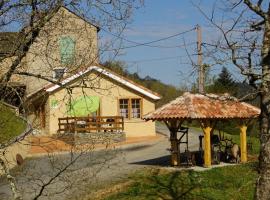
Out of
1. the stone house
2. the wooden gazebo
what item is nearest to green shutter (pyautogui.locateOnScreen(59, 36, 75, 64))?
the stone house

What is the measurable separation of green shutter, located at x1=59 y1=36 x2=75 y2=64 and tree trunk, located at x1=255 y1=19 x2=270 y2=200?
3.10 m

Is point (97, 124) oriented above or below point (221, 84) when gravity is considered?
below

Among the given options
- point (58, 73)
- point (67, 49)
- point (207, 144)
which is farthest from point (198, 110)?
point (58, 73)

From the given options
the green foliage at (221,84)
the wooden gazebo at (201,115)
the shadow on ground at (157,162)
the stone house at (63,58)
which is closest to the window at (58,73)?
the stone house at (63,58)

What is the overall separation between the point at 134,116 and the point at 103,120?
319 cm

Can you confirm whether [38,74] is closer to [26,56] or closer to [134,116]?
[26,56]

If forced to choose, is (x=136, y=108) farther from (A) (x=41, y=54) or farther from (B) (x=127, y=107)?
(A) (x=41, y=54)

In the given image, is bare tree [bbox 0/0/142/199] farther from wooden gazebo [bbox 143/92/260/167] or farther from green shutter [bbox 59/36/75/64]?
wooden gazebo [bbox 143/92/260/167]

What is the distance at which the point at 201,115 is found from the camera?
19.9 metres

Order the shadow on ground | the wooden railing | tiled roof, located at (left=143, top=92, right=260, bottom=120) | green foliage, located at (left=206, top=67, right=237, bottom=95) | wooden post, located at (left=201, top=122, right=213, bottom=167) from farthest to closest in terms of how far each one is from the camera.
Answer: green foliage, located at (left=206, top=67, right=237, bottom=95) → the wooden railing → the shadow on ground → wooden post, located at (left=201, top=122, right=213, bottom=167) → tiled roof, located at (left=143, top=92, right=260, bottom=120)

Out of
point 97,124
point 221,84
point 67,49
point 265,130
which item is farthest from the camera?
point 221,84

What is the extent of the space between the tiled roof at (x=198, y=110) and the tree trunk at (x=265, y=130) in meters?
11.1

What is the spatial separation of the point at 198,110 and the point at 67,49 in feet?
42.2

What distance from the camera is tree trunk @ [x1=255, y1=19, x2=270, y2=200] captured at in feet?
27.4
